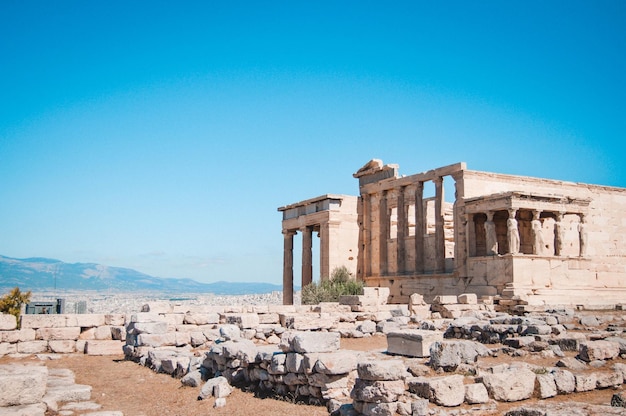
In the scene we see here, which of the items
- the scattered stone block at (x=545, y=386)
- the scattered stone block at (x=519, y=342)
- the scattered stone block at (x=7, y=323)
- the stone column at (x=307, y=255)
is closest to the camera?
the scattered stone block at (x=545, y=386)

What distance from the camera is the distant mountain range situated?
132 meters

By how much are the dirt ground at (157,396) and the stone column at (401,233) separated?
16.0 meters

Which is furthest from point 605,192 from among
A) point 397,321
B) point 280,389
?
point 280,389

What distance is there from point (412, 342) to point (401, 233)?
17.1m

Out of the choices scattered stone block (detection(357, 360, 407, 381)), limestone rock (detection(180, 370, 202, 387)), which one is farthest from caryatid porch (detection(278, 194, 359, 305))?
scattered stone block (detection(357, 360, 407, 381))

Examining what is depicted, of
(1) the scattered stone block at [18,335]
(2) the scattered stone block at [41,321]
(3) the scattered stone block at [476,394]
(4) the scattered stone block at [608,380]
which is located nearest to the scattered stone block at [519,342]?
(4) the scattered stone block at [608,380]

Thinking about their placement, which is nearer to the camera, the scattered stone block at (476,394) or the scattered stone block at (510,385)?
the scattered stone block at (476,394)

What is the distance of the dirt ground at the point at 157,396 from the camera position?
26.9 feet

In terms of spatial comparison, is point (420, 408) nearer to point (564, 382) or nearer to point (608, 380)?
point (564, 382)

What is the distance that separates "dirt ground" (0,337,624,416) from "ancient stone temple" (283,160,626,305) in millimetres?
11455

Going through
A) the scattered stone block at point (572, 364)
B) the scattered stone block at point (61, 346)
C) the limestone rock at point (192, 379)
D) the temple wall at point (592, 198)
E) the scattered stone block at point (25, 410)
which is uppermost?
the temple wall at point (592, 198)

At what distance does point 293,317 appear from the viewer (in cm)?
1558

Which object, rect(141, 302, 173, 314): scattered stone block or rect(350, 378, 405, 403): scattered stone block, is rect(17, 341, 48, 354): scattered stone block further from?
rect(350, 378, 405, 403): scattered stone block

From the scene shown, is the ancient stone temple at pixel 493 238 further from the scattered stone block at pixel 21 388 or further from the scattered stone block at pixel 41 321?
the scattered stone block at pixel 21 388
